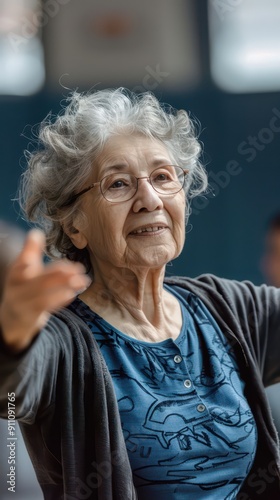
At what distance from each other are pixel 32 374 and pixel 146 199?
0.89ft

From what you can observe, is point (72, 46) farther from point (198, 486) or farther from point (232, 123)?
point (198, 486)

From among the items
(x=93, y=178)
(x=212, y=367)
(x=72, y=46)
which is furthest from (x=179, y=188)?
(x=72, y=46)

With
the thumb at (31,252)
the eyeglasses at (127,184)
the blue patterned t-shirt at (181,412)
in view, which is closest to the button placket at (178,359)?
the blue patterned t-shirt at (181,412)

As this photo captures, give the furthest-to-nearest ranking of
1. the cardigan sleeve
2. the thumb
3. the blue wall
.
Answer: the blue wall, the cardigan sleeve, the thumb

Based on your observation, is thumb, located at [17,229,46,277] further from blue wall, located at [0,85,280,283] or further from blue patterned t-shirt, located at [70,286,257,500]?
blue wall, located at [0,85,280,283]

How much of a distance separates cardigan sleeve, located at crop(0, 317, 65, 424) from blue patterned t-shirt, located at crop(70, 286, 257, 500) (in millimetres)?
94

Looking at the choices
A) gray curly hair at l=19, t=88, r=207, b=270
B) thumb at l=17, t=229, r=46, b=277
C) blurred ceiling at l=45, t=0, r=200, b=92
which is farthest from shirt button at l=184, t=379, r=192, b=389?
blurred ceiling at l=45, t=0, r=200, b=92

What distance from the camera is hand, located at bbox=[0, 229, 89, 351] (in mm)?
468

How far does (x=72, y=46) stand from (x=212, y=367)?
0.57 meters

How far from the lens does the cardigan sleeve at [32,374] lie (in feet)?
1.85

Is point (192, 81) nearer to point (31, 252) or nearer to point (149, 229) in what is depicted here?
point (149, 229)

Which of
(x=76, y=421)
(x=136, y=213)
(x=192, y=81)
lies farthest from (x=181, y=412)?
(x=192, y=81)

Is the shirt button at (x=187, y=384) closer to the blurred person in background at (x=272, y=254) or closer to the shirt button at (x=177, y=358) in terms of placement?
the shirt button at (x=177, y=358)

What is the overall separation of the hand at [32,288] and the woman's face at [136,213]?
0.85ft
